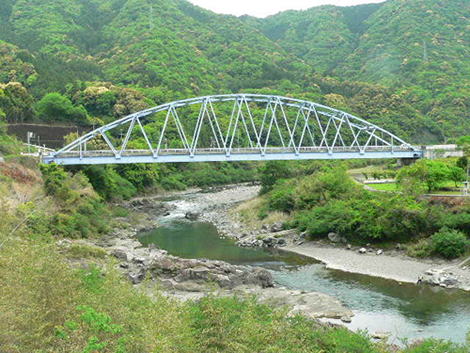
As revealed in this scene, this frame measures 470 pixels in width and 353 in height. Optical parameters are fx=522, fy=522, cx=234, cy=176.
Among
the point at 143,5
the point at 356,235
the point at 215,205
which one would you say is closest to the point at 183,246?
the point at 356,235

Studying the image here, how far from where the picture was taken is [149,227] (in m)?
42.7

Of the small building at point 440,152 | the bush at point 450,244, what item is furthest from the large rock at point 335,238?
the small building at point 440,152

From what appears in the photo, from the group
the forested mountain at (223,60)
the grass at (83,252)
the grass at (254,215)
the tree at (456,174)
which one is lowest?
the grass at (254,215)

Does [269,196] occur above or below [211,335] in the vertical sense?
below

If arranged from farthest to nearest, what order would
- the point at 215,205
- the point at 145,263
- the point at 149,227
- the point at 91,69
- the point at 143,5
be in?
1. the point at 143,5
2. the point at 91,69
3. the point at 215,205
4. the point at 149,227
5. the point at 145,263

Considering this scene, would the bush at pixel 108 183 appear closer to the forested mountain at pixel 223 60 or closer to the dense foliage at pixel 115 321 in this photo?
the forested mountain at pixel 223 60

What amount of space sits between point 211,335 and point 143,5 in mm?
132945

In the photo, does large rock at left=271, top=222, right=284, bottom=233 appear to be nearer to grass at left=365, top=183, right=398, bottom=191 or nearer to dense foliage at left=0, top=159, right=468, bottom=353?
grass at left=365, top=183, right=398, bottom=191

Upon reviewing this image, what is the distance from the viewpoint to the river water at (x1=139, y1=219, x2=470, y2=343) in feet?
65.2

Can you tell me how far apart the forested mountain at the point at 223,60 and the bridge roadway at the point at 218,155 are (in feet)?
72.6

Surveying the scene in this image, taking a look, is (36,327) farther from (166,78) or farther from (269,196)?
(166,78)

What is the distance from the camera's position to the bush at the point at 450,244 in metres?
29.2

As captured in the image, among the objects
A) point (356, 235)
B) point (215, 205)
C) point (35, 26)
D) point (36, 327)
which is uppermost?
point (35, 26)

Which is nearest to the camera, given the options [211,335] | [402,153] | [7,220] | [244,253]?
[211,335]
